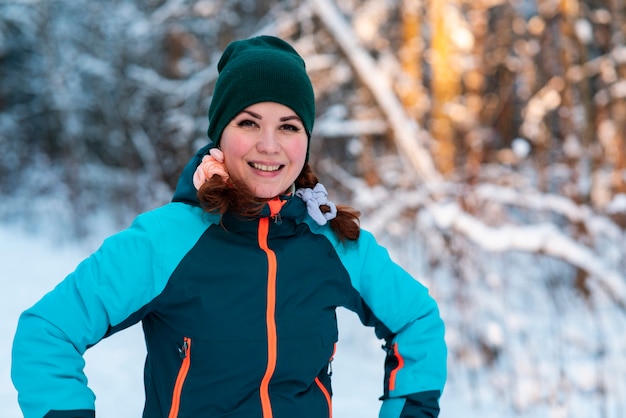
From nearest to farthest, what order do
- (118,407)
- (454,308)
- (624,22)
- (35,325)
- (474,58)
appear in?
(35,325), (118,407), (454,308), (624,22), (474,58)

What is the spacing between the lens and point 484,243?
4141 mm

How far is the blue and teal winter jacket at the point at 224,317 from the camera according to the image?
130 centimetres

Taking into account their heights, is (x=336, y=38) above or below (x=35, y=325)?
above

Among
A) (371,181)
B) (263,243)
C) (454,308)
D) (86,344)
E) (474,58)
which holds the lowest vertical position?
(86,344)

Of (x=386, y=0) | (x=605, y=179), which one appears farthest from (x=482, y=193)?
(x=386, y=0)

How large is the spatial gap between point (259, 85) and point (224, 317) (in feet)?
1.85

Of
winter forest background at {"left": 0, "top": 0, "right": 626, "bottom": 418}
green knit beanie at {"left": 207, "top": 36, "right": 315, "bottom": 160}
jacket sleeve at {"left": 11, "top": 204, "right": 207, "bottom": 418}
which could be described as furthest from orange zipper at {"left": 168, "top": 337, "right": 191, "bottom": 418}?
winter forest background at {"left": 0, "top": 0, "right": 626, "bottom": 418}

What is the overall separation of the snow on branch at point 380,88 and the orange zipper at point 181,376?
3.47 meters

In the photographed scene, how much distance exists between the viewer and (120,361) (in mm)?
3750

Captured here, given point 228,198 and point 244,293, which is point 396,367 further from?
point 228,198

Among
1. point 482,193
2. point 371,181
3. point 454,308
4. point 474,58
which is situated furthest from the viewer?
point 474,58

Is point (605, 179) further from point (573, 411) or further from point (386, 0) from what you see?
point (573, 411)

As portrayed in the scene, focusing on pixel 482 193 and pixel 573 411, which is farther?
pixel 482 193

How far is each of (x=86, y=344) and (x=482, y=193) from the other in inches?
149
